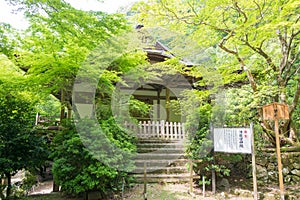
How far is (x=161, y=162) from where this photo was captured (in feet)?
22.3

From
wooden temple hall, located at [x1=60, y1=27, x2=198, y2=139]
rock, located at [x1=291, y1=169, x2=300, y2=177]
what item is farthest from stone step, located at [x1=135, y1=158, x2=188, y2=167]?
rock, located at [x1=291, y1=169, x2=300, y2=177]

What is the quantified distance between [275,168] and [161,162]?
10.6 ft

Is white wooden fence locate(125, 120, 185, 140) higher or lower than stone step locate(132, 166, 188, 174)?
higher

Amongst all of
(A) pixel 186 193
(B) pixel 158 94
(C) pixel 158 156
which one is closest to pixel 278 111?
(A) pixel 186 193

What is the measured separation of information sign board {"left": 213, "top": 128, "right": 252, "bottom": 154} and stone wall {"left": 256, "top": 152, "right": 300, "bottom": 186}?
1.56m

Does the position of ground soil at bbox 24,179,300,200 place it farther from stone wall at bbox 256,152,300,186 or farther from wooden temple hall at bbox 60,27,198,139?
wooden temple hall at bbox 60,27,198,139

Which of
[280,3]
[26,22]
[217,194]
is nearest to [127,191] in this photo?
[217,194]

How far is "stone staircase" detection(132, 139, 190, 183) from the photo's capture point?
6203mm

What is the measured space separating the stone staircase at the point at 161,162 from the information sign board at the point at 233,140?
4.53 ft

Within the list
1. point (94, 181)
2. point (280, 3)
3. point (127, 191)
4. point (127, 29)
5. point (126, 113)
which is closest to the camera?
point (94, 181)

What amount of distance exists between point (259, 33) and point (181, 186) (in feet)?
14.7

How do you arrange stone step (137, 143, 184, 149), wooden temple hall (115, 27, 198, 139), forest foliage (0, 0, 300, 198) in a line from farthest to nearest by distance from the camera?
wooden temple hall (115, 27, 198, 139) → stone step (137, 143, 184, 149) → forest foliage (0, 0, 300, 198)

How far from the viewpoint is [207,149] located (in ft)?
18.3

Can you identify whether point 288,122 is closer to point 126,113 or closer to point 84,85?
point 126,113
